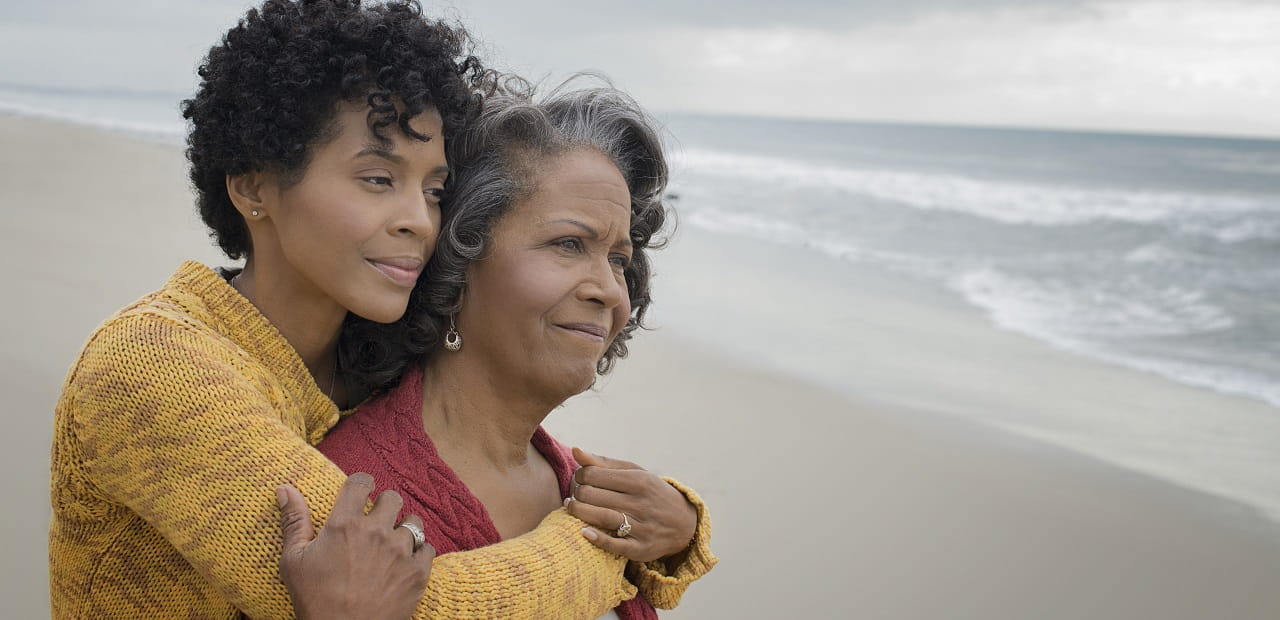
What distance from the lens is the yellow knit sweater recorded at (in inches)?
72.1

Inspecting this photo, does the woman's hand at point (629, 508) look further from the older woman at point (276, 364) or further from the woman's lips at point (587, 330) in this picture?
the woman's lips at point (587, 330)

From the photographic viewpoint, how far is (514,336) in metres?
2.45

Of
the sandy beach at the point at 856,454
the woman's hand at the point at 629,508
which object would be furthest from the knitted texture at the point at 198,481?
the sandy beach at the point at 856,454

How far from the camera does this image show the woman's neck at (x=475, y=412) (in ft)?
8.21

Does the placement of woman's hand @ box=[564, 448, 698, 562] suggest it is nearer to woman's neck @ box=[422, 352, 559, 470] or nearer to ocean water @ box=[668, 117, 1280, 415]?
woman's neck @ box=[422, 352, 559, 470]

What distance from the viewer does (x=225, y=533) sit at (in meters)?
1.81

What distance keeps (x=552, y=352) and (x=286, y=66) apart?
822 mm

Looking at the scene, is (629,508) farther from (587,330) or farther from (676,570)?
(587,330)

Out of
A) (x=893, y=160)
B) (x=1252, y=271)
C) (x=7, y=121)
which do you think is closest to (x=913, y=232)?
(x=1252, y=271)

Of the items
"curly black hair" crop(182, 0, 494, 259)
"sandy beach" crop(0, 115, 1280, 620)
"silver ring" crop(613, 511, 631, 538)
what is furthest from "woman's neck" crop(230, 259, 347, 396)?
"sandy beach" crop(0, 115, 1280, 620)

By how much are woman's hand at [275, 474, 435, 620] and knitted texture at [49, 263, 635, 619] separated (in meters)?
0.04

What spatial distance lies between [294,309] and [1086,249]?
14.8 meters

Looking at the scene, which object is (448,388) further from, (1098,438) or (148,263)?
(148,263)

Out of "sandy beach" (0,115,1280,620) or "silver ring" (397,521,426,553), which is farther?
"sandy beach" (0,115,1280,620)
